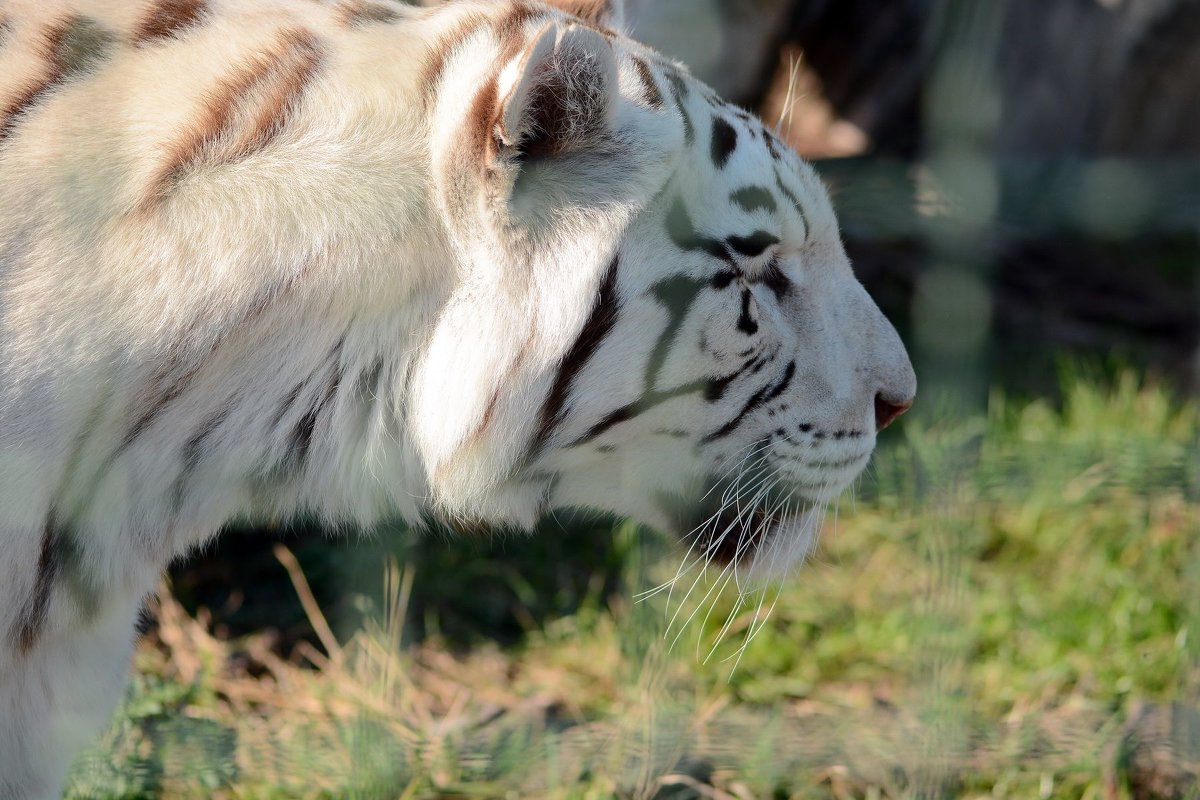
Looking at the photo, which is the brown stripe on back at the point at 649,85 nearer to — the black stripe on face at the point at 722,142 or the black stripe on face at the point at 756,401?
the black stripe on face at the point at 722,142

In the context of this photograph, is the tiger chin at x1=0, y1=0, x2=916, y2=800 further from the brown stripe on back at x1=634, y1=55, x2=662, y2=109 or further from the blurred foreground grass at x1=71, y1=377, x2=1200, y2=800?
the blurred foreground grass at x1=71, y1=377, x2=1200, y2=800

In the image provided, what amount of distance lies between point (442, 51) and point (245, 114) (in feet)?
0.55

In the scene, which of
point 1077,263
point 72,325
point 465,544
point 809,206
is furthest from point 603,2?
point 1077,263

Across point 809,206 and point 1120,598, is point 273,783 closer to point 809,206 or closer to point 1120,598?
point 809,206

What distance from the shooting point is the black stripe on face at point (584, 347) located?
1.00 m

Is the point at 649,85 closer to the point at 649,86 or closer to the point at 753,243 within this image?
the point at 649,86

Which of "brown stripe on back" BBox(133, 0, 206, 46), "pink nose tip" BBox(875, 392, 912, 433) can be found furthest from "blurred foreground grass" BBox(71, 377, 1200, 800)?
"brown stripe on back" BBox(133, 0, 206, 46)

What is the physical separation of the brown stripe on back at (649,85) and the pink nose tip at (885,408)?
Result: 36cm

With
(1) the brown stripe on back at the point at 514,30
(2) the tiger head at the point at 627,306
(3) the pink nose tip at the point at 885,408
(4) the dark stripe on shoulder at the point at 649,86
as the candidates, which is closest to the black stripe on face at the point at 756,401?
(2) the tiger head at the point at 627,306

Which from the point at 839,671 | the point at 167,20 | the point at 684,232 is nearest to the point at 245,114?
the point at 167,20

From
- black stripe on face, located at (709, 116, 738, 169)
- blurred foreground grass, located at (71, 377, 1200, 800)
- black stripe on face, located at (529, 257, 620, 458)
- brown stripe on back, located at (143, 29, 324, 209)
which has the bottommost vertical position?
blurred foreground grass, located at (71, 377, 1200, 800)

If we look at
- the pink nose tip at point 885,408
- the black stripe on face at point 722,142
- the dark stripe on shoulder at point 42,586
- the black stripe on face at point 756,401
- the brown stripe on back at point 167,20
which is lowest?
the dark stripe on shoulder at point 42,586

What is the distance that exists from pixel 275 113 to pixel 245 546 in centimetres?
122

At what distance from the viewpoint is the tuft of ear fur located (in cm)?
119
